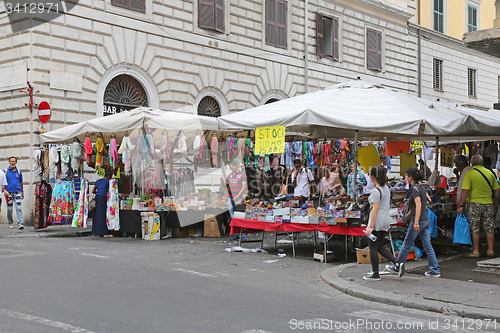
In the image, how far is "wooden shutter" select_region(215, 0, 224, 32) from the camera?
66.5 feet

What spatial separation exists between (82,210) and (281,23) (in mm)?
12985

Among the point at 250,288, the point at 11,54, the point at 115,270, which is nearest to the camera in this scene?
the point at 250,288

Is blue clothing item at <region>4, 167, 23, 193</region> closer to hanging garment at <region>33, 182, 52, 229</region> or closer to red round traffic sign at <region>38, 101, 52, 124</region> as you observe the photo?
hanging garment at <region>33, 182, 52, 229</region>

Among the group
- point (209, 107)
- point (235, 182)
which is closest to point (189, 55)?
point (209, 107)

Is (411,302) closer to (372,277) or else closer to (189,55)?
(372,277)

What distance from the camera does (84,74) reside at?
1659cm

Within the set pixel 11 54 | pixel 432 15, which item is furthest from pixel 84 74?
pixel 432 15

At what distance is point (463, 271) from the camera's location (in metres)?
8.29

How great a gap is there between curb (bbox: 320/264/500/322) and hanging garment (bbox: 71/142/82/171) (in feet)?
26.4

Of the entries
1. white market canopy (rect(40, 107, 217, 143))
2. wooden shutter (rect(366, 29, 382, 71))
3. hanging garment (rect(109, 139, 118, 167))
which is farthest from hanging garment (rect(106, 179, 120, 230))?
wooden shutter (rect(366, 29, 382, 71))

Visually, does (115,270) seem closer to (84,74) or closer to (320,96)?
(320,96)

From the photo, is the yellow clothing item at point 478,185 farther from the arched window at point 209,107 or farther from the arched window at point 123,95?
the arched window at point 209,107

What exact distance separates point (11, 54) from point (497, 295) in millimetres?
14363

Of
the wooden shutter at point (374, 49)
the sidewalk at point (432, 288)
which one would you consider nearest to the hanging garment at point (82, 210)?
the sidewalk at point (432, 288)
